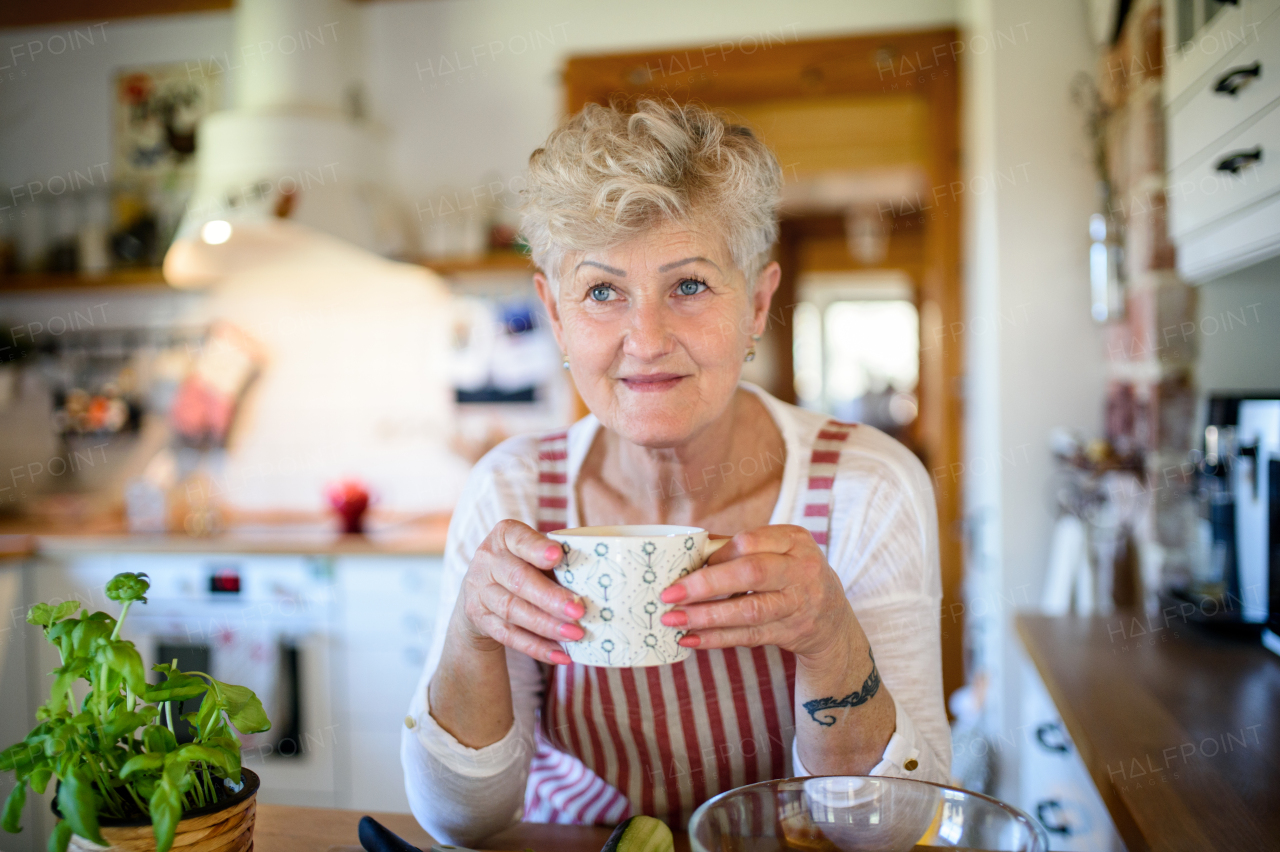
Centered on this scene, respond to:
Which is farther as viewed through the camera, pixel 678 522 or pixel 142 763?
pixel 678 522

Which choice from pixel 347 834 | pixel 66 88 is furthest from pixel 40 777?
pixel 66 88

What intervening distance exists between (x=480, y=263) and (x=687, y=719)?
220 cm

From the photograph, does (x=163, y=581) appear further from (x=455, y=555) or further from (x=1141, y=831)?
(x=1141, y=831)

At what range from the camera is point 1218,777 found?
88cm

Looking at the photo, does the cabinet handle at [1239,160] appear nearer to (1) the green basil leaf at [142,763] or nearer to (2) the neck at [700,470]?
(2) the neck at [700,470]

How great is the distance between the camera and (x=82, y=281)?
3076mm

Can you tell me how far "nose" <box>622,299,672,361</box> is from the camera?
2.77ft

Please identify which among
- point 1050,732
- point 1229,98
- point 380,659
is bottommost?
point 380,659

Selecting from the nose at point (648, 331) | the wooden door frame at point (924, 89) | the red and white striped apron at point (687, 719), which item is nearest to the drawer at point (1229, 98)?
the red and white striped apron at point (687, 719)

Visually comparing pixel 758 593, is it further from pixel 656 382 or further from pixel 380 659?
pixel 380 659

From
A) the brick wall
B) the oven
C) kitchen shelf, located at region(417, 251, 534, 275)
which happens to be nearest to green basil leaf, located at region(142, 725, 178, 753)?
the brick wall

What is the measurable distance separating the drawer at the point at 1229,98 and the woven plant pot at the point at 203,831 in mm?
1363

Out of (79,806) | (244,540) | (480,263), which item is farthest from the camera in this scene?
(480,263)

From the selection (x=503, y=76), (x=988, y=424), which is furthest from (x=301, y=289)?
(x=988, y=424)
